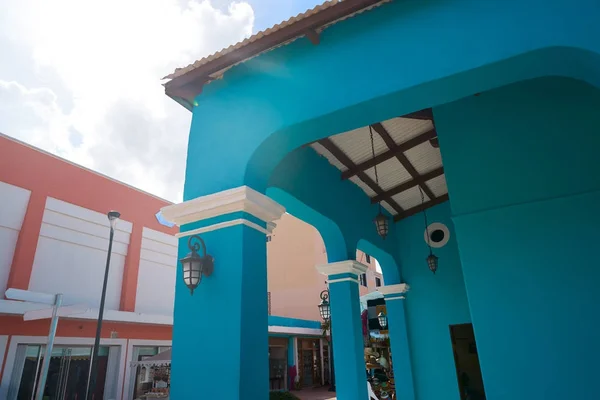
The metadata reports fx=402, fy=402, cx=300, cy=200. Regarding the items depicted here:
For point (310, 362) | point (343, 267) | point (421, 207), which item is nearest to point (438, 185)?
point (421, 207)

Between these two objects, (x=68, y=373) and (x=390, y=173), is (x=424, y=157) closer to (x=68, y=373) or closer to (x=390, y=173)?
(x=390, y=173)

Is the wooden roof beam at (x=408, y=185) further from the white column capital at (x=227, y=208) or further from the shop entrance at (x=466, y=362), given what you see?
the white column capital at (x=227, y=208)

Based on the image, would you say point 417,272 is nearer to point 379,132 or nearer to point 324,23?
point 379,132

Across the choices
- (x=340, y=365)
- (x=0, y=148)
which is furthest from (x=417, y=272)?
(x=0, y=148)

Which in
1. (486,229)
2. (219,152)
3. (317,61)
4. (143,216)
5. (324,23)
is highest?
(143,216)

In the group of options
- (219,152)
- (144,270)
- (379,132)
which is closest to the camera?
(219,152)

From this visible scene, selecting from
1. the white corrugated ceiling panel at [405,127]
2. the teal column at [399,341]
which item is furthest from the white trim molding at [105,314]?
the white corrugated ceiling panel at [405,127]

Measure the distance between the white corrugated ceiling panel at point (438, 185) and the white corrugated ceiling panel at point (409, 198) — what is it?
303 millimetres

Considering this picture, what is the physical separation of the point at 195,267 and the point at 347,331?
13.0 feet

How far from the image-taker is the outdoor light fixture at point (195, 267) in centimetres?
417

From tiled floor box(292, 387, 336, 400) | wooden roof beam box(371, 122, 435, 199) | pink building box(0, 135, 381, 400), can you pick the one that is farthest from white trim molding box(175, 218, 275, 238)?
tiled floor box(292, 387, 336, 400)

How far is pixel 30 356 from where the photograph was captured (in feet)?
36.6

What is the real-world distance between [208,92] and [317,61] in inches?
62.7

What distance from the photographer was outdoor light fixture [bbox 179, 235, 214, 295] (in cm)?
417
